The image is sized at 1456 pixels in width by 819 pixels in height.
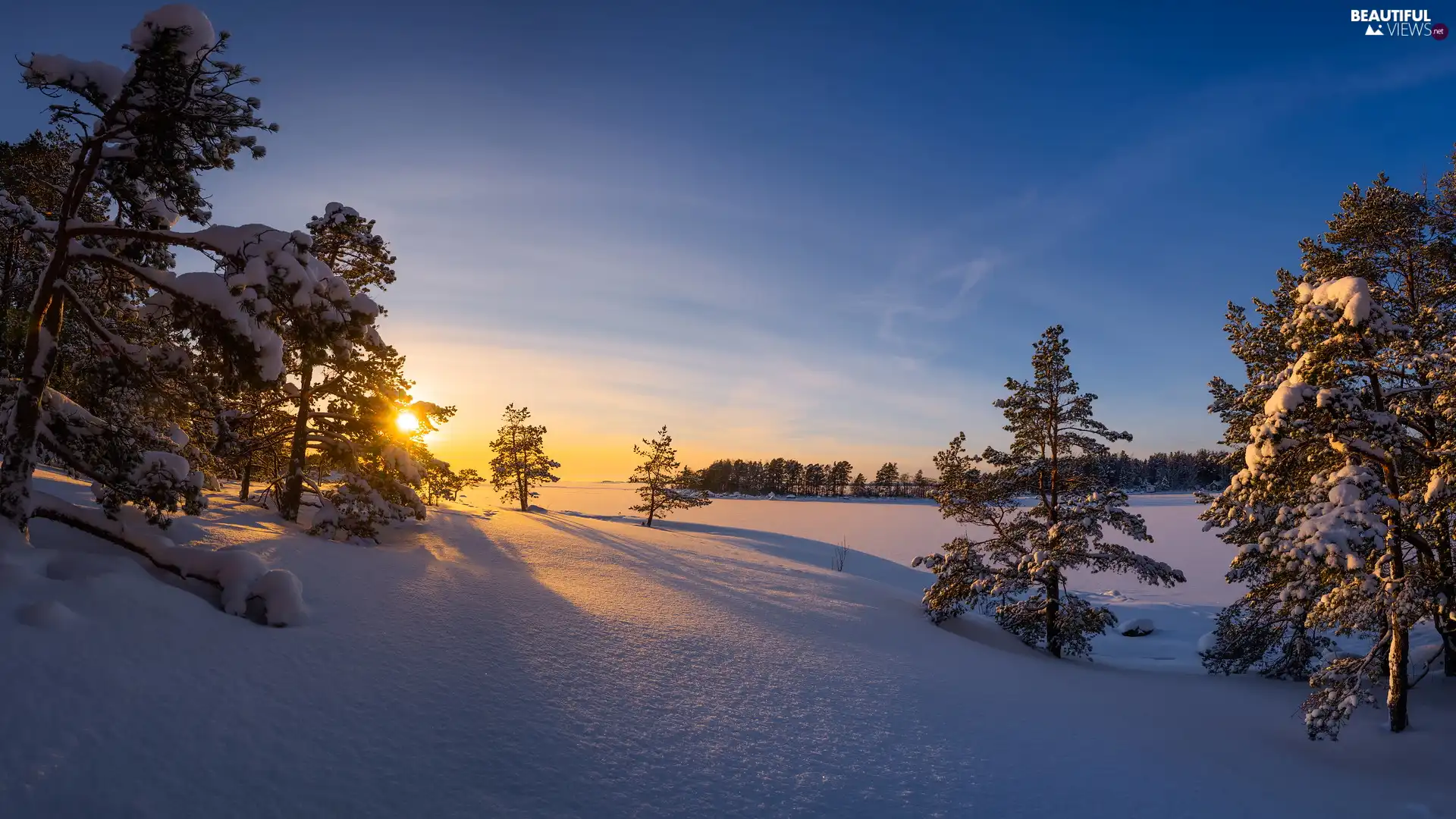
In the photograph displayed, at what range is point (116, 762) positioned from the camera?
371 centimetres

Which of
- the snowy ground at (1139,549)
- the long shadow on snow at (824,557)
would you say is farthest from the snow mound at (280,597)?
the long shadow on snow at (824,557)

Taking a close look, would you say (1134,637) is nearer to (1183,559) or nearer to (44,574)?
(1183,559)

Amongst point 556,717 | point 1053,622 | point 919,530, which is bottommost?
point 919,530

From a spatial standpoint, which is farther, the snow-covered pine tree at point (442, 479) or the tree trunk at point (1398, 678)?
the snow-covered pine tree at point (442, 479)

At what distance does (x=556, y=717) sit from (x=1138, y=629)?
26320 millimetres

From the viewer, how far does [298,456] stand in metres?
13.7

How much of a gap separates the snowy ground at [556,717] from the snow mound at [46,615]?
0.02 meters

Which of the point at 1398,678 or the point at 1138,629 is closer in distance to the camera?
the point at 1398,678

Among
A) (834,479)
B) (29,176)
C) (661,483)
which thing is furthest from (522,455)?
(834,479)

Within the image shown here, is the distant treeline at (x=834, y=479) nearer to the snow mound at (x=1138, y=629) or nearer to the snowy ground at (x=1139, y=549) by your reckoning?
the snowy ground at (x=1139, y=549)

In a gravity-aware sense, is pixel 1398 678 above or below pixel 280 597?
below

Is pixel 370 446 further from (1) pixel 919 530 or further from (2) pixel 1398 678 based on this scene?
(1) pixel 919 530

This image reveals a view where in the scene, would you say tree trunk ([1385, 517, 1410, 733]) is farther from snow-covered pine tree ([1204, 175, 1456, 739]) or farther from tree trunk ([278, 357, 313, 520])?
tree trunk ([278, 357, 313, 520])

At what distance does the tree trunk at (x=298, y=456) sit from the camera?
13.3 meters
